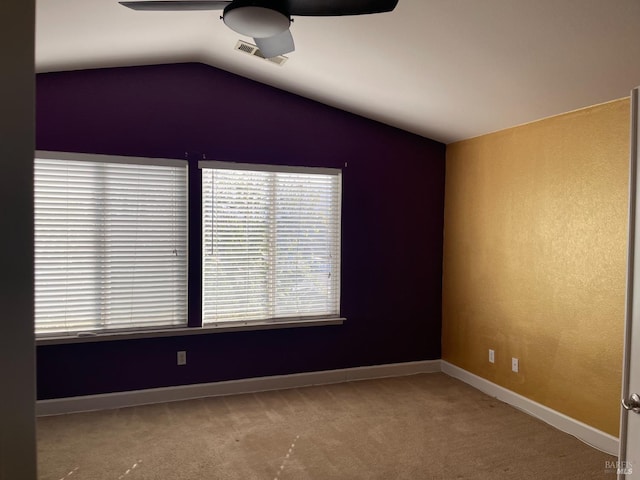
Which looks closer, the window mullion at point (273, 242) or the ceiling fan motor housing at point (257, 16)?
the ceiling fan motor housing at point (257, 16)

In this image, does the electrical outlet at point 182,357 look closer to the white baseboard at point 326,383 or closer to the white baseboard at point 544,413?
the white baseboard at point 326,383

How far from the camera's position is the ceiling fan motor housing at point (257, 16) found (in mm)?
1913

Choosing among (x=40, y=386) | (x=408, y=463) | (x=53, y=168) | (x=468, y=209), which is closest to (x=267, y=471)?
(x=408, y=463)

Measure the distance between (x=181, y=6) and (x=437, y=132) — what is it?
307cm

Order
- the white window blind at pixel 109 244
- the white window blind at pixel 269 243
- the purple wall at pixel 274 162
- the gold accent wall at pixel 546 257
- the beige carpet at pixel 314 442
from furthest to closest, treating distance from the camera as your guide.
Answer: the white window blind at pixel 269 243
the purple wall at pixel 274 162
the white window blind at pixel 109 244
the gold accent wall at pixel 546 257
the beige carpet at pixel 314 442

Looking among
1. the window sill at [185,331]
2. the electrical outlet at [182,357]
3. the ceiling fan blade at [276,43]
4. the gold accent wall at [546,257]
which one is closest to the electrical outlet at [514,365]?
the gold accent wall at [546,257]

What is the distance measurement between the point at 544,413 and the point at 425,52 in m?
2.84

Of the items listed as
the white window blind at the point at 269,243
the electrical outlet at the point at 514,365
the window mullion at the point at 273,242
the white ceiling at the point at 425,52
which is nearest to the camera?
the white ceiling at the point at 425,52

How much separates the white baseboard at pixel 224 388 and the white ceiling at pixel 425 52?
96.5 inches

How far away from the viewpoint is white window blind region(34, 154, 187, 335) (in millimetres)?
3498

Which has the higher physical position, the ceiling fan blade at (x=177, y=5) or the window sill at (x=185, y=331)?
the ceiling fan blade at (x=177, y=5)

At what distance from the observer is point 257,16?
1969 mm

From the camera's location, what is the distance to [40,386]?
3549mm

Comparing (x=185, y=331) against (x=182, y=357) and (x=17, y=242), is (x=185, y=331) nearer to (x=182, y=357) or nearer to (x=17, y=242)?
(x=182, y=357)
